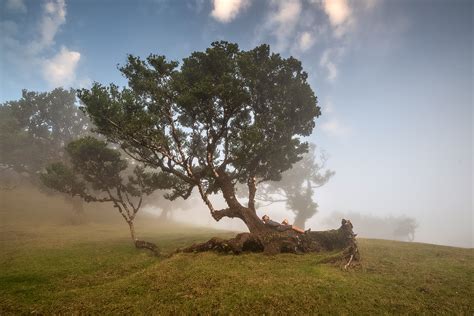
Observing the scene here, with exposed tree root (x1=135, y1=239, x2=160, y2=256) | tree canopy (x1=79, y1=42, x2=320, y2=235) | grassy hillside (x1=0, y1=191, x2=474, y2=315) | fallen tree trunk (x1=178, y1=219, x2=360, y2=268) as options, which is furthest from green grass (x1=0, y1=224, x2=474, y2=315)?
tree canopy (x1=79, y1=42, x2=320, y2=235)

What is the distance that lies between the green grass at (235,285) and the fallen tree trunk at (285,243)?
1.02 m

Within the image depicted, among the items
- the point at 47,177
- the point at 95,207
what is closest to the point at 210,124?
the point at 47,177

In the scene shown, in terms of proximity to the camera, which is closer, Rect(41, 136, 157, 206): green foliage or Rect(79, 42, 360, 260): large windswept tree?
Rect(79, 42, 360, 260): large windswept tree

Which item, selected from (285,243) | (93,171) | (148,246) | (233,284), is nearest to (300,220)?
(285,243)

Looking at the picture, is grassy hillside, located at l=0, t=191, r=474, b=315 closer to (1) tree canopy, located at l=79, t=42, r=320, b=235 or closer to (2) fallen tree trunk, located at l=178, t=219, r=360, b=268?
(2) fallen tree trunk, located at l=178, t=219, r=360, b=268

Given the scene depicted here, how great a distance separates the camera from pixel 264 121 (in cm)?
2419

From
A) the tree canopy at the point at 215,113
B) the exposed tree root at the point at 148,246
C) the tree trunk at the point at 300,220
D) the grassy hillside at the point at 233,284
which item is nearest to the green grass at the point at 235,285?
the grassy hillside at the point at 233,284

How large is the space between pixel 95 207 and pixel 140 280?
54.4 m

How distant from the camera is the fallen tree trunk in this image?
17.1 metres

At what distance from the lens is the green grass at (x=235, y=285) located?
30.7 feet

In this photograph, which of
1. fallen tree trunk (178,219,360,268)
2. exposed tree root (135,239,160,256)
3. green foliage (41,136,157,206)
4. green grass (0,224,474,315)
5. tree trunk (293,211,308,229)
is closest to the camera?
green grass (0,224,474,315)

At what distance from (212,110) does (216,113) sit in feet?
2.11

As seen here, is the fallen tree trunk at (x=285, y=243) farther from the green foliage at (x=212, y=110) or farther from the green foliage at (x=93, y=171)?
the green foliage at (x=93, y=171)

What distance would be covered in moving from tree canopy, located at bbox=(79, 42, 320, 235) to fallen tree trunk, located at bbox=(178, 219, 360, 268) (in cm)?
254
